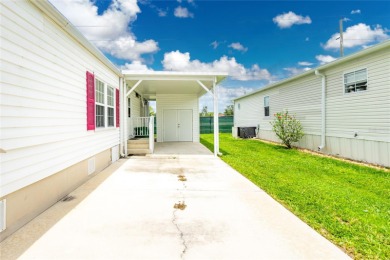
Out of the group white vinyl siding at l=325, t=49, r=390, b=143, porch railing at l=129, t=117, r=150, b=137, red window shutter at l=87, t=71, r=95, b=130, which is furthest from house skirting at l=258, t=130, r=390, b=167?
red window shutter at l=87, t=71, r=95, b=130

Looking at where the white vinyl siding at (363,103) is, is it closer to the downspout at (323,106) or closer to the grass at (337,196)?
the downspout at (323,106)

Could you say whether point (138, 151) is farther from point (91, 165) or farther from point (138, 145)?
point (91, 165)

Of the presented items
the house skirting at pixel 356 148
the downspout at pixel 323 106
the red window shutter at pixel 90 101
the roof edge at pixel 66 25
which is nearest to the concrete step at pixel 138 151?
the red window shutter at pixel 90 101

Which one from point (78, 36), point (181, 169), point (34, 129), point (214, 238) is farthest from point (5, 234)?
point (181, 169)

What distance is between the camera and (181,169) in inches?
257

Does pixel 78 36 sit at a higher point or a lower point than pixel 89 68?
higher

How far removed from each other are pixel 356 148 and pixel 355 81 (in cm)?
231

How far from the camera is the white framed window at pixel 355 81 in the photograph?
748 cm

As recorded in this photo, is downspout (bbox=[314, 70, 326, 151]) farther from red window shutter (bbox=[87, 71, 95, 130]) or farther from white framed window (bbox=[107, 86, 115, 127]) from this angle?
red window shutter (bbox=[87, 71, 95, 130])

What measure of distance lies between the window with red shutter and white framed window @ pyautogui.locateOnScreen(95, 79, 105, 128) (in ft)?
1.64

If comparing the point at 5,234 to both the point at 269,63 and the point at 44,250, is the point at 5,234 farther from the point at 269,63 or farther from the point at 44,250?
the point at 269,63

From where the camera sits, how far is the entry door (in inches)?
528

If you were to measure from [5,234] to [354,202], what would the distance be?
514 cm

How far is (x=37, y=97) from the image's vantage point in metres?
3.33
